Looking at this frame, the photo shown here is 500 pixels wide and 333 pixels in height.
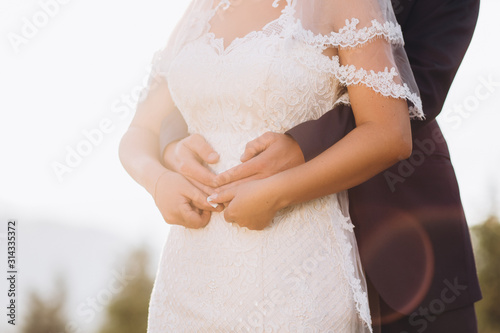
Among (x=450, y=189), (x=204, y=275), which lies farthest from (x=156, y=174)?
(x=450, y=189)

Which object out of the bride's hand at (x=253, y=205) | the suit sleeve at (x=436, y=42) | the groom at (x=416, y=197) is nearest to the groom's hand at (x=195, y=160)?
the groom at (x=416, y=197)

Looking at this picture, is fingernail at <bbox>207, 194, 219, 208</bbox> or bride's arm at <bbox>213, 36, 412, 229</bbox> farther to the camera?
fingernail at <bbox>207, 194, 219, 208</bbox>

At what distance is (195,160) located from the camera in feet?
6.88

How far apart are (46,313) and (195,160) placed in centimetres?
1641

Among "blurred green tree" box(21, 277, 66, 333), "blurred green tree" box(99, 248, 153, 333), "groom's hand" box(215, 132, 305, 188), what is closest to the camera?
"groom's hand" box(215, 132, 305, 188)

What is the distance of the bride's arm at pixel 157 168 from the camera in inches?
79.2

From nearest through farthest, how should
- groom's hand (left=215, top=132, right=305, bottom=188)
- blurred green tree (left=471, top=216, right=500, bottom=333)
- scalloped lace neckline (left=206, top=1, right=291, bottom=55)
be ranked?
groom's hand (left=215, top=132, right=305, bottom=188) → scalloped lace neckline (left=206, top=1, right=291, bottom=55) → blurred green tree (left=471, top=216, right=500, bottom=333)

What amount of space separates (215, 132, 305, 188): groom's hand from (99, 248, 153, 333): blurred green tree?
52.0 ft

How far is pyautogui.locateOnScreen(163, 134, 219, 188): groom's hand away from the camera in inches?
79.7

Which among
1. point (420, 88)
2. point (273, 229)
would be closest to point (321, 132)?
point (273, 229)

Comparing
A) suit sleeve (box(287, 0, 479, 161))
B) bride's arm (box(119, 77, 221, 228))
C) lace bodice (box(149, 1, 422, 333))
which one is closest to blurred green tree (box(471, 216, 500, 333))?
suit sleeve (box(287, 0, 479, 161))

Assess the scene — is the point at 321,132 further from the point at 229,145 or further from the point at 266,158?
the point at 229,145

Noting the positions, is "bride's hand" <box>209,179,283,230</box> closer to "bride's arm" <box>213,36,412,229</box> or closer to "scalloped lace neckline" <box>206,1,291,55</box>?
"bride's arm" <box>213,36,412,229</box>

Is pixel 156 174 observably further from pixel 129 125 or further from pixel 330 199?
pixel 330 199
